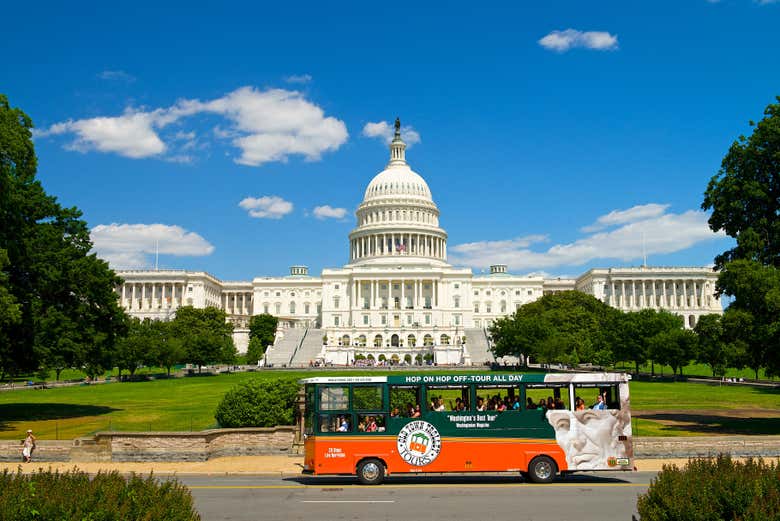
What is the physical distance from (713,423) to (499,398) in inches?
707

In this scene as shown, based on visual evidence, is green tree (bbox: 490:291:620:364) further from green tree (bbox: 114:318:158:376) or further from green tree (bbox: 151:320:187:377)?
green tree (bbox: 114:318:158:376)

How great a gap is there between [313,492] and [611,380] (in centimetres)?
974

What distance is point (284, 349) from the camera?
124 meters

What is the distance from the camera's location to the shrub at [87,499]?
9.80 metres

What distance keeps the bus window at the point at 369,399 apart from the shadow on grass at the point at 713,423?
16.3m

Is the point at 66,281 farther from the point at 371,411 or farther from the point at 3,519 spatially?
the point at 3,519

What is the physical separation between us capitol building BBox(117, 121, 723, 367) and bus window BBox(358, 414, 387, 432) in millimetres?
113166

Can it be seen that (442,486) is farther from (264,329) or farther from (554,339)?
(264,329)

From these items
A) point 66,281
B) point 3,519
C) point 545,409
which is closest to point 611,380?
point 545,409

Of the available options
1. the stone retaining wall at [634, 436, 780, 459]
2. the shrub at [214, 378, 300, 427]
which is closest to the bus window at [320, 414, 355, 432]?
the shrub at [214, 378, 300, 427]

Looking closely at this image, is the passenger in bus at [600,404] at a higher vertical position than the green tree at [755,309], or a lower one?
lower

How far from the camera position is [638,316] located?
82.3 meters

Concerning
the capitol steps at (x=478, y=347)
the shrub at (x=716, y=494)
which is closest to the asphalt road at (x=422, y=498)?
the shrub at (x=716, y=494)

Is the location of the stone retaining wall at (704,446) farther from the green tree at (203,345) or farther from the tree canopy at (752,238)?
the green tree at (203,345)
